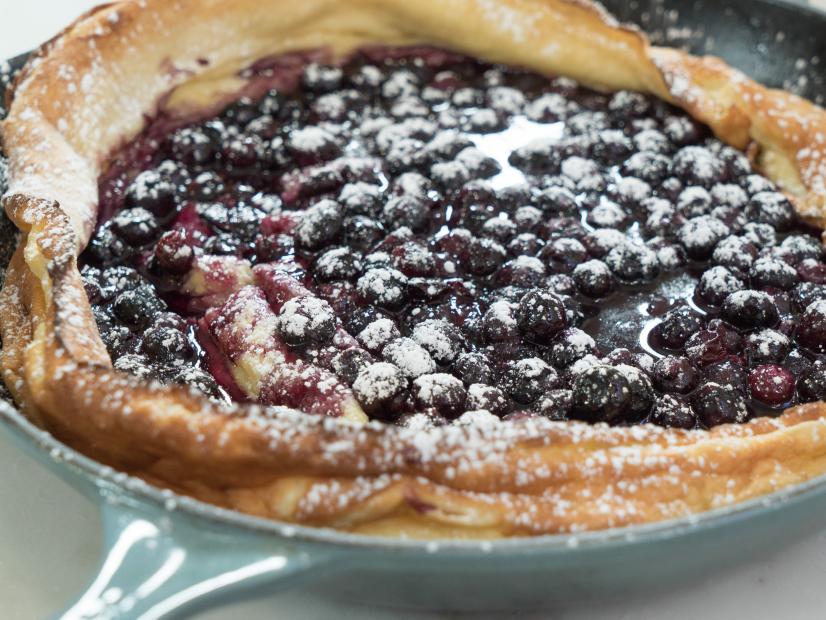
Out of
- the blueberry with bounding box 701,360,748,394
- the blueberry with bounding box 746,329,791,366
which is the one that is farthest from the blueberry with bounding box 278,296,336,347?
the blueberry with bounding box 746,329,791,366

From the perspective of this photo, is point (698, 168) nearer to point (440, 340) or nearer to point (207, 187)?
point (440, 340)

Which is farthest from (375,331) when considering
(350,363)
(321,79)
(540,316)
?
(321,79)

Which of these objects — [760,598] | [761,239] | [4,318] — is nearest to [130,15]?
[4,318]

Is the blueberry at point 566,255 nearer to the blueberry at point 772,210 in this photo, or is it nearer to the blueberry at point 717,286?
the blueberry at point 717,286

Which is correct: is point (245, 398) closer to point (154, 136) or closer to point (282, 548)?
point (282, 548)

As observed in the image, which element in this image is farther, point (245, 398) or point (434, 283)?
point (434, 283)

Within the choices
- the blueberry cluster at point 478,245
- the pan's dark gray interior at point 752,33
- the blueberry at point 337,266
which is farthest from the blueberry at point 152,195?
the pan's dark gray interior at point 752,33

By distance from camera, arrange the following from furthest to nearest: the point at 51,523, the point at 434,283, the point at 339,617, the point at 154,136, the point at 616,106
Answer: the point at 616,106, the point at 154,136, the point at 434,283, the point at 51,523, the point at 339,617
